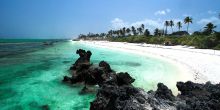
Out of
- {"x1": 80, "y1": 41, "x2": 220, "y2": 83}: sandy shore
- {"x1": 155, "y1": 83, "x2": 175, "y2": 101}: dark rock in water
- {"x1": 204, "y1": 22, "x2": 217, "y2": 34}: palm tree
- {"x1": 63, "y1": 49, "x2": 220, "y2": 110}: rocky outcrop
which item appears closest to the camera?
Result: {"x1": 63, "y1": 49, "x2": 220, "y2": 110}: rocky outcrop

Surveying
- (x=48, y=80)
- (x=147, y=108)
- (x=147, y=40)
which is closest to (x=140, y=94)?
(x=147, y=108)

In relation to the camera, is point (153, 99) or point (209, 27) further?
point (209, 27)

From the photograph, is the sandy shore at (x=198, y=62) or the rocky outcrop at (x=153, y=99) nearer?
the rocky outcrop at (x=153, y=99)

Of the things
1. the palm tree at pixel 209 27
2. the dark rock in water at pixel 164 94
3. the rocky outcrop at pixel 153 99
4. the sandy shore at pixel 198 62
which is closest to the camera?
the rocky outcrop at pixel 153 99

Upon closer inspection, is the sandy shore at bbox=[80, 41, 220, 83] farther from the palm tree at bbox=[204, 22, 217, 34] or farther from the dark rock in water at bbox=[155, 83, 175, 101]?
the palm tree at bbox=[204, 22, 217, 34]

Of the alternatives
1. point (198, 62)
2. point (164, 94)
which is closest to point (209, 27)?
point (198, 62)

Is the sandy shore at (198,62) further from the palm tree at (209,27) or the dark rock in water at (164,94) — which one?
the palm tree at (209,27)

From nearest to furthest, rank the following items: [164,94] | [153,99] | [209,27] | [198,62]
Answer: [153,99] < [164,94] < [198,62] < [209,27]

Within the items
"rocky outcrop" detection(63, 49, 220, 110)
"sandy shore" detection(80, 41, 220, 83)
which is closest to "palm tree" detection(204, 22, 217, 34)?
"sandy shore" detection(80, 41, 220, 83)

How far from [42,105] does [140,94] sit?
7.71m

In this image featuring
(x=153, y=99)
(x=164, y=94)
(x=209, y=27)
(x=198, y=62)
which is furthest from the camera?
(x=209, y=27)

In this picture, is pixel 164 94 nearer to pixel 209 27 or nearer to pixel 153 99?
pixel 153 99

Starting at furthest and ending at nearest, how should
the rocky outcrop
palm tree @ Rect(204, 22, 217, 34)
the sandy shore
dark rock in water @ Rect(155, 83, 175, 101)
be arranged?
palm tree @ Rect(204, 22, 217, 34), the sandy shore, dark rock in water @ Rect(155, 83, 175, 101), the rocky outcrop

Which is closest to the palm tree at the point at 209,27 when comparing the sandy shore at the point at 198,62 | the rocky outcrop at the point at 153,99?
the sandy shore at the point at 198,62
